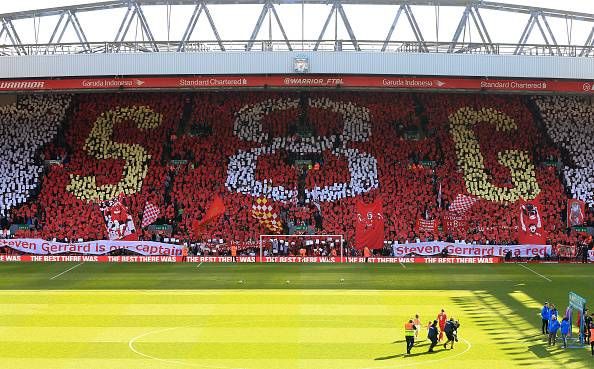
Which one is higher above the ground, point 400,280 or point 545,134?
point 545,134

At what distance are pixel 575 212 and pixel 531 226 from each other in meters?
3.01

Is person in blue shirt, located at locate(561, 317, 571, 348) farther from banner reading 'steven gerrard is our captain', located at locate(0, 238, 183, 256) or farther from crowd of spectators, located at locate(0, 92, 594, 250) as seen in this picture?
banner reading 'steven gerrard is our captain', located at locate(0, 238, 183, 256)

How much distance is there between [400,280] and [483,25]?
20314 mm

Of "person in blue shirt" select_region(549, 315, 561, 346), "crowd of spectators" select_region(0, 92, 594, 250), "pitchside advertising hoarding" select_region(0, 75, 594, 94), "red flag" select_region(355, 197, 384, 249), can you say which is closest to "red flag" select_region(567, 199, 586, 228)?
"crowd of spectators" select_region(0, 92, 594, 250)

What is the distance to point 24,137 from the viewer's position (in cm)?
5828

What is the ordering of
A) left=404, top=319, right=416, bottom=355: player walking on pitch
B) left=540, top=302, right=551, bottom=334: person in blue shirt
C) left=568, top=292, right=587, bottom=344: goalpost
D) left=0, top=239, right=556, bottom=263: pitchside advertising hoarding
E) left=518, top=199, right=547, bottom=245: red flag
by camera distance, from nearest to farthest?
left=404, top=319, right=416, bottom=355: player walking on pitch
left=568, top=292, right=587, bottom=344: goalpost
left=540, top=302, right=551, bottom=334: person in blue shirt
left=0, top=239, right=556, bottom=263: pitchside advertising hoarding
left=518, top=199, right=547, bottom=245: red flag

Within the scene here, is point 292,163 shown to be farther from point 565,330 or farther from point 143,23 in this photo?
point 565,330

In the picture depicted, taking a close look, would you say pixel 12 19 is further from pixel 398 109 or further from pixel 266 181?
pixel 398 109

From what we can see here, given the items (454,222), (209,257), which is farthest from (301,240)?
(454,222)

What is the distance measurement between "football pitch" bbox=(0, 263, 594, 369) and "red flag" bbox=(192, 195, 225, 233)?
176 inches

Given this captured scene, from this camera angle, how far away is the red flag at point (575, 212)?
51.9 metres

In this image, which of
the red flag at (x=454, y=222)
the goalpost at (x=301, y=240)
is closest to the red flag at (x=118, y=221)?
the goalpost at (x=301, y=240)

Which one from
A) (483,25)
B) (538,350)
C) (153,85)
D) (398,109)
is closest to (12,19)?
(153,85)

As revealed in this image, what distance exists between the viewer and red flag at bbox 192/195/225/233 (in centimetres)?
5159
